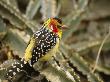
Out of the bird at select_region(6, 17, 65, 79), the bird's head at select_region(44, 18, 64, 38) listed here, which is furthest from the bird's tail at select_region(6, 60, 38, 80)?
the bird's head at select_region(44, 18, 64, 38)

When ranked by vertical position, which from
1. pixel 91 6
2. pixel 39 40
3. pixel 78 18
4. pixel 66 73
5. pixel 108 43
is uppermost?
pixel 91 6

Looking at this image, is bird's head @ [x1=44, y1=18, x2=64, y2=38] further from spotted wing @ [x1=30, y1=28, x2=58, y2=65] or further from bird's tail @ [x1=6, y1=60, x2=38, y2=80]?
bird's tail @ [x1=6, y1=60, x2=38, y2=80]

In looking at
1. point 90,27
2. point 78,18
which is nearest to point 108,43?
point 78,18

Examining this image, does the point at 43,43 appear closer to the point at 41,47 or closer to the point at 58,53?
the point at 41,47

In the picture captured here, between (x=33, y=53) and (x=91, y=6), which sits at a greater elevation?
(x=91, y=6)

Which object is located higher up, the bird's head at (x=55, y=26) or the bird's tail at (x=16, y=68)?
the bird's head at (x=55, y=26)

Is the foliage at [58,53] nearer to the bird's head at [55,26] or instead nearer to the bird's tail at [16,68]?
the bird's tail at [16,68]

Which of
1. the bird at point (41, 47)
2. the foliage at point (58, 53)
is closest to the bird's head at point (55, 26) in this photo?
the bird at point (41, 47)

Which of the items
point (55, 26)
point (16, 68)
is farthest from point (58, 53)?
point (16, 68)

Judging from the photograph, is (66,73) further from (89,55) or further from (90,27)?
(90,27)
